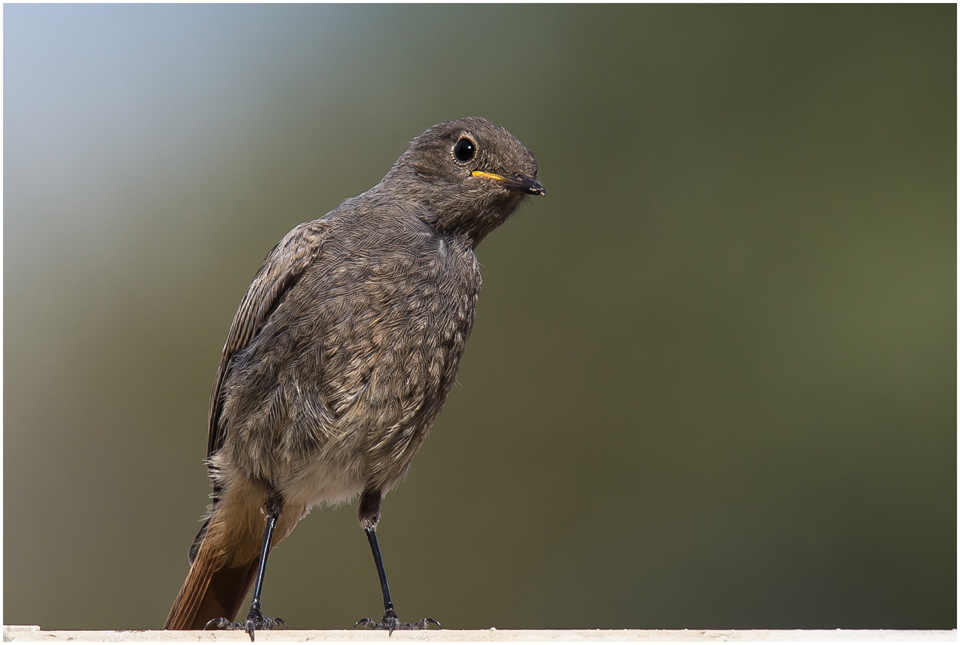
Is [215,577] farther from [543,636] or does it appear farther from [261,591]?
[543,636]

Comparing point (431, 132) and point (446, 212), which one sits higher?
point (431, 132)

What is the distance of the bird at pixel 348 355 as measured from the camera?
3643 mm

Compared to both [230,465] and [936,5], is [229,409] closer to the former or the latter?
[230,465]

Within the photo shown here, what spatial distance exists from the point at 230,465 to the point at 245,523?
312 mm

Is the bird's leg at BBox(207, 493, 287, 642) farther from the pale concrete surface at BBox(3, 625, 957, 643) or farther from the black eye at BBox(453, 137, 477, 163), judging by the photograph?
the black eye at BBox(453, 137, 477, 163)

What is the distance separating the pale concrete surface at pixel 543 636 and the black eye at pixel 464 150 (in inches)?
72.6

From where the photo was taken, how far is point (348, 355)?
3613 millimetres

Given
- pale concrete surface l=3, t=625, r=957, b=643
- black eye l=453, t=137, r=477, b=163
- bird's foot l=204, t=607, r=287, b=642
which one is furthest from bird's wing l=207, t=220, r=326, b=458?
pale concrete surface l=3, t=625, r=957, b=643

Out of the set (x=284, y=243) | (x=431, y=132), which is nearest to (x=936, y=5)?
(x=431, y=132)

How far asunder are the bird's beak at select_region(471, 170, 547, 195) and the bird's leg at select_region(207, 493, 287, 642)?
5.00 feet

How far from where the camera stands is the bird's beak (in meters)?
3.80

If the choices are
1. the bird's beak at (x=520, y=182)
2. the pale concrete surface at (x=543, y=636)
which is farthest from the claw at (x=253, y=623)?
the bird's beak at (x=520, y=182)

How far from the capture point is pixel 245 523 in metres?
4.12

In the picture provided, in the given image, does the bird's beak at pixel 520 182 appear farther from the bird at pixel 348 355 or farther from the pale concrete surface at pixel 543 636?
the pale concrete surface at pixel 543 636
